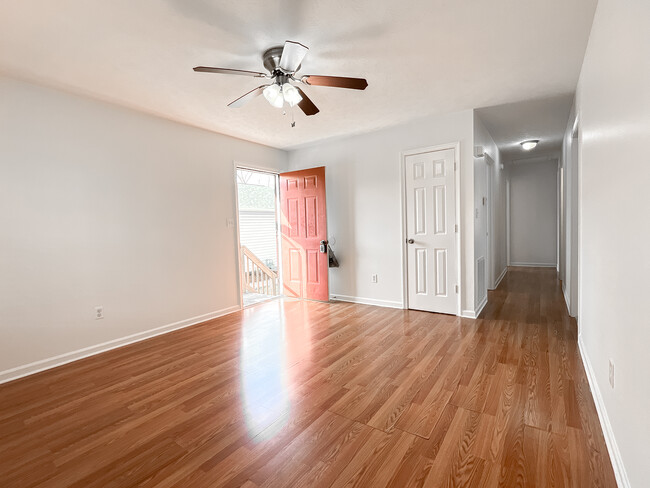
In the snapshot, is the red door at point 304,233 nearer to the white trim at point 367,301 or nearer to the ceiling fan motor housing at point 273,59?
the white trim at point 367,301

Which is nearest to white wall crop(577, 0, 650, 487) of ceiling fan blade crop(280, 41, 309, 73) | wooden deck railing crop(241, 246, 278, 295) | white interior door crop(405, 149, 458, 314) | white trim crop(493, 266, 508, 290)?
ceiling fan blade crop(280, 41, 309, 73)

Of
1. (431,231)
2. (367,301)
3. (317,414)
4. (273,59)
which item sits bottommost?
(317,414)

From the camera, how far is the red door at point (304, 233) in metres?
5.02

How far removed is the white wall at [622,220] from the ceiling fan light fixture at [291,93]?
72.8 inches

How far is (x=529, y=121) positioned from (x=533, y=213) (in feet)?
14.1

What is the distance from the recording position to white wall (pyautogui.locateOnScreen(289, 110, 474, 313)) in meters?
3.93

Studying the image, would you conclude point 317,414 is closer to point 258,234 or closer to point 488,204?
point 488,204

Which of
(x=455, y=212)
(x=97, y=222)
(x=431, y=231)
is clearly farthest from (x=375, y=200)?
(x=97, y=222)

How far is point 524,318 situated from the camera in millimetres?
3838

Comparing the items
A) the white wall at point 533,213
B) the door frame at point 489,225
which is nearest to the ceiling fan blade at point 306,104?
the door frame at point 489,225

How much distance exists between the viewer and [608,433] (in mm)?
1648

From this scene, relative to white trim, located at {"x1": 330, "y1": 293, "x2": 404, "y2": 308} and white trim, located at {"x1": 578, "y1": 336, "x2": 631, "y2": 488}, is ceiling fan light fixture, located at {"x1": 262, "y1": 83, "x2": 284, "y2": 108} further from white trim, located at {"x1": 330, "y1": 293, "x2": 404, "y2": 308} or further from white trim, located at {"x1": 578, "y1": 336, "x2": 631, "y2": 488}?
white trim, located at {"x1": 330, "y1": 293, "x2": 404, "y2": 308}

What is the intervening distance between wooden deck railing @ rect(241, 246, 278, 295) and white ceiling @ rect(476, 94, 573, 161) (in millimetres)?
4116

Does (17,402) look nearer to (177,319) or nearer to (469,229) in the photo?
(177,319)
